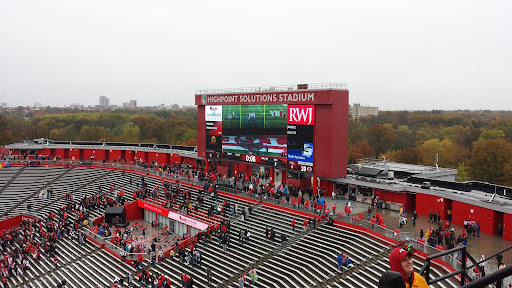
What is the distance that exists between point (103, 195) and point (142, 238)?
9.18m

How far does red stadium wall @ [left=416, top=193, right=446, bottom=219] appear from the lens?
26.2 metres

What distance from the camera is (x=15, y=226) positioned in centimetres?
3906

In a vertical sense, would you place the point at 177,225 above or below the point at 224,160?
below

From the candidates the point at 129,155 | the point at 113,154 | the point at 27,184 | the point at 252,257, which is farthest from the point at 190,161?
the point at 252,257

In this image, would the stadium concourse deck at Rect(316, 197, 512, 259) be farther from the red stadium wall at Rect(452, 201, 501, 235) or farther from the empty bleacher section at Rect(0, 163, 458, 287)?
the empty bleacher section at Rect(0, 163, 458, 287)

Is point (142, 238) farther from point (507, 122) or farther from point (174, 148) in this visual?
point (507, 122)

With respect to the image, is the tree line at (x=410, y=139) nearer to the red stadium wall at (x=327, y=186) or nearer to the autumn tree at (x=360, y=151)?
the autumn tree at (x=360, y=151)

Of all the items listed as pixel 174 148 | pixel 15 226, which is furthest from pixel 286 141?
pixel 15 226

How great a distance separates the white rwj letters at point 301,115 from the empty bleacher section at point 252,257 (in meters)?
6.92

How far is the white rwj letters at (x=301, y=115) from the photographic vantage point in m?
31.0

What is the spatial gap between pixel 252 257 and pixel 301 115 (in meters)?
11.8

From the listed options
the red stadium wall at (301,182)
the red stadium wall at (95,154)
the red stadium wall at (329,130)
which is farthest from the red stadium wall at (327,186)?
the red stadium wall at (95,154)

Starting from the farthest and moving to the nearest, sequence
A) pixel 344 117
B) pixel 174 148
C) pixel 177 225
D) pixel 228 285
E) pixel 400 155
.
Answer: pixel 400 155 < pixel 174 148 < pixel 177 225 < pixel 344 117 < pixel 228 285

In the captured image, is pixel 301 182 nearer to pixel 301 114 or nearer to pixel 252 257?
pixel 301 114
